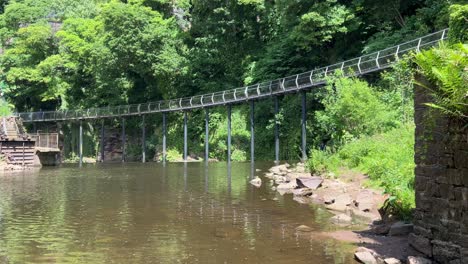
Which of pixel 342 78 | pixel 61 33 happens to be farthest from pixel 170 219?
pixel 61 33

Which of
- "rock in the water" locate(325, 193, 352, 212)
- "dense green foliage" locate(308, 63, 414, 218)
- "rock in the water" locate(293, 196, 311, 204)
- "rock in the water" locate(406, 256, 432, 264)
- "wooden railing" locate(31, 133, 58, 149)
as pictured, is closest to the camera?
"rock in the water" locate(406, 256, 432, 264)

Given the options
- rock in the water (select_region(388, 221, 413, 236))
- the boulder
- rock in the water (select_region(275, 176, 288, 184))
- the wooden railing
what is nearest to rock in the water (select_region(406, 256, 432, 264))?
the boulder

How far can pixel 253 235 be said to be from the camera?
11422 millimetres

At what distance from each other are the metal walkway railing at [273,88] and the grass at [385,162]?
→ 354 cm

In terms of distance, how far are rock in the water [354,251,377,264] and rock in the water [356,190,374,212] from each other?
534 centimetres

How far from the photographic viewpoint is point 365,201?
14.8 meters

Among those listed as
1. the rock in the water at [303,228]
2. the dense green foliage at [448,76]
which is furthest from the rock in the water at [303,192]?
the dense green foliage at [448,76]

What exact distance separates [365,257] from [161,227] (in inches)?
217

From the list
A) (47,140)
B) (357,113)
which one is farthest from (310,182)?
(47,140)

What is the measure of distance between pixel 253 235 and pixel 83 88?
167 feet

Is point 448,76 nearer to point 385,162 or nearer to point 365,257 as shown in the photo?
point 365,257

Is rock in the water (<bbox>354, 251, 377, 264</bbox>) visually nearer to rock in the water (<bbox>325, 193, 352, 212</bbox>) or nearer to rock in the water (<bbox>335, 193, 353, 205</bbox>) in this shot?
rock in the water (<bbox>325, 193, 352, 212</bbox>)

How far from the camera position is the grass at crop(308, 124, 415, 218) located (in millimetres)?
12422

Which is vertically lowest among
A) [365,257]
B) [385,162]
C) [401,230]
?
[365,257]
